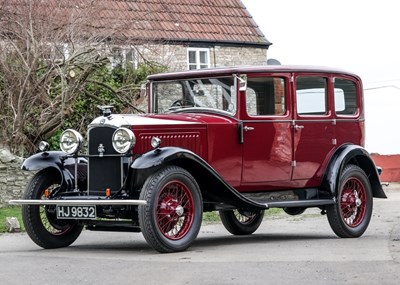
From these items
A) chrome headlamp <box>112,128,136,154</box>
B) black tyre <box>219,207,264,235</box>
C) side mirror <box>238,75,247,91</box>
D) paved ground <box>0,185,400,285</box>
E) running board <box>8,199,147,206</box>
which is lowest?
paved ground <box>0,185,400,285</box>

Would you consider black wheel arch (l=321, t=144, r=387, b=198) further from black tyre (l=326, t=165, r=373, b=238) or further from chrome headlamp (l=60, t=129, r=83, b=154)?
chrome headlamp (l=60, t=129, r=83, b=154)

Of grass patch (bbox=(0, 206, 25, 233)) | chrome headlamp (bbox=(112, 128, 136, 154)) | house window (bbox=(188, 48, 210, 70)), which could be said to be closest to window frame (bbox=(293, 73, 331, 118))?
chrome headlamp (bbox=(112, 128, 136, 154))

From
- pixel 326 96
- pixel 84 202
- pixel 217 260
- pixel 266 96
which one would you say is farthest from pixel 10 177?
pixel 217 260

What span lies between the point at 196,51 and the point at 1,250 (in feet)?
74.6

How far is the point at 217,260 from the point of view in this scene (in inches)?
377

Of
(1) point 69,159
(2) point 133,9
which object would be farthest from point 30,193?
(2) point 133,9

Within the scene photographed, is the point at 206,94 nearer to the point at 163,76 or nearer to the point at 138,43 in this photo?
the point at 163,76

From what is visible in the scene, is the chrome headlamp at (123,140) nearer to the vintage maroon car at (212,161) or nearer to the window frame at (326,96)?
the vintage maroon car at (212,161)

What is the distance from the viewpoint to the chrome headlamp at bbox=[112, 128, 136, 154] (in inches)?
421

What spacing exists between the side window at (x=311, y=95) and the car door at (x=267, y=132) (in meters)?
0.25

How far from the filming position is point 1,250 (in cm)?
1137

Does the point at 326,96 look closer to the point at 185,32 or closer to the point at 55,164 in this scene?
the point at 55,164

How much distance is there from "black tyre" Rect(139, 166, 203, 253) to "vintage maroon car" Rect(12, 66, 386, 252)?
1cm

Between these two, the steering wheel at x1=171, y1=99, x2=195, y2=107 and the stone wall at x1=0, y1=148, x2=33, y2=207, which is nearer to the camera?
the steering wheel at x1=171, y1=99, x2=195, y2=107
